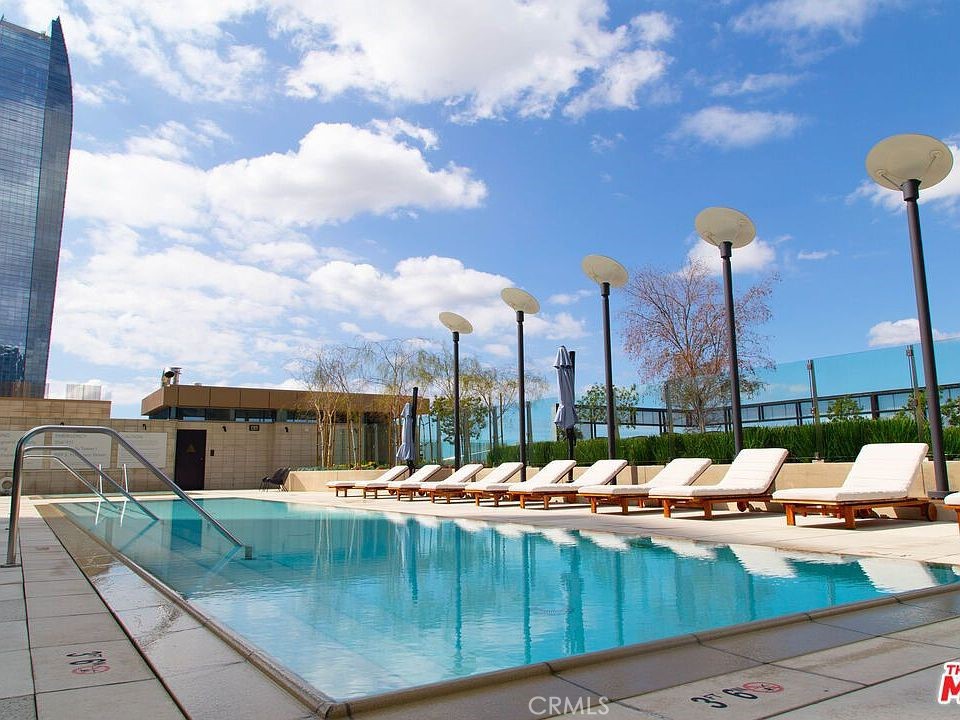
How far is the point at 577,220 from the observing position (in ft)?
52.0

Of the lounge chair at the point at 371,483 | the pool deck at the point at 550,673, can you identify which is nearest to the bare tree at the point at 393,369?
the lounge chair at the point at 371,483

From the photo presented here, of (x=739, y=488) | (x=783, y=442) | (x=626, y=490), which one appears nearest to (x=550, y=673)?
(x=739, y=488)

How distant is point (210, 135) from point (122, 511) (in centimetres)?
734

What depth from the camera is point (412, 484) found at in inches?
606

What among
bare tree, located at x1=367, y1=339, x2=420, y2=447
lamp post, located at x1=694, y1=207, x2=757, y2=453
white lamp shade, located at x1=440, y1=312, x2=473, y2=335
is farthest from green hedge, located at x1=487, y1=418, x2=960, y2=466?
bare tree, located at x1=367, y1=339, x2=420, y2=447

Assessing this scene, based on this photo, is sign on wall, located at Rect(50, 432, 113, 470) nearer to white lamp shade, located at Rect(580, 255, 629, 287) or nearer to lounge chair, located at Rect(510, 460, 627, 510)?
lounge chair, located at Rect(510, 460, 627, 510)

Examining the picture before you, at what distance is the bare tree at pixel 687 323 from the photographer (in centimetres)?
1748

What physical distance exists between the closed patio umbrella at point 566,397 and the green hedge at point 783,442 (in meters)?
0.94

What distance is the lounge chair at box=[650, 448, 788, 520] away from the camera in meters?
8.70

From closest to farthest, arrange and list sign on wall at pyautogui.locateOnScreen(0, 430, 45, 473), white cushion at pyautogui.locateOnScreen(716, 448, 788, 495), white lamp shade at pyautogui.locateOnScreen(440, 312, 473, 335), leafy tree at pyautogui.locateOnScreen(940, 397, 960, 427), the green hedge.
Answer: white cushion at pyautogui.locateOnScreen(716, 448, 788, 495) → the green hedge → leafy tree at pyautogui.locateOnScreen(940, 397, 960, 427) → white lamp shade at pyautogui.locateOnScreen(440, 312, 473, 335) → sign on wall at pyautogui.locateOnScreen(0, 430, 45, 473)

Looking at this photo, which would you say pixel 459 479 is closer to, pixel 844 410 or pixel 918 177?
pixel 844 410

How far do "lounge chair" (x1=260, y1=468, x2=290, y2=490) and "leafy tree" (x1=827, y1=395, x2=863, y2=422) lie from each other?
54.2 ft

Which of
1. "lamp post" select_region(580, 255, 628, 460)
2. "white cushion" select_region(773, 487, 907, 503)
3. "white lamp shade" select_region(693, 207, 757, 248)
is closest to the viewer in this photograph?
"white cushion" select_region(773, 487, 907, 503)

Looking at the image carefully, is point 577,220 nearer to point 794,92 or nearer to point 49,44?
point 794,92
